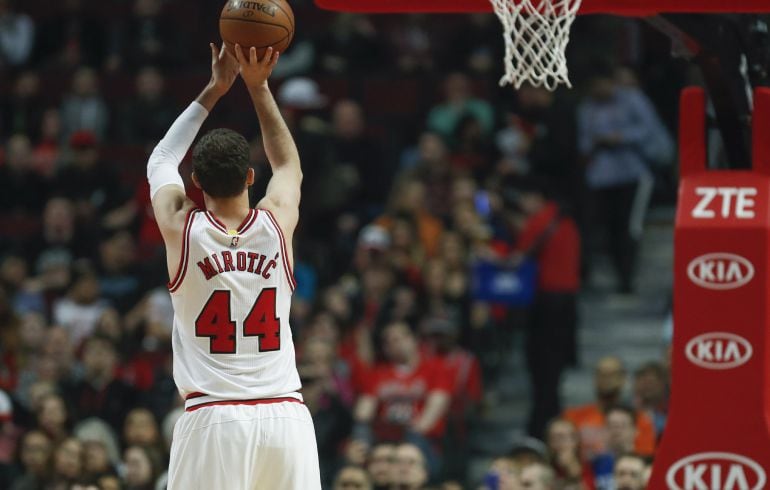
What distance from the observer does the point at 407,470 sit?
11.0 metres

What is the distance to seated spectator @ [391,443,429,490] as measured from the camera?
36.0 ft

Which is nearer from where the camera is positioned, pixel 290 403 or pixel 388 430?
pixel 290 403

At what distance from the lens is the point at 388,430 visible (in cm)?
1226

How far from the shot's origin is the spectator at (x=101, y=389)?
42.9 ft

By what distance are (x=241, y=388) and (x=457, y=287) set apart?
723cm

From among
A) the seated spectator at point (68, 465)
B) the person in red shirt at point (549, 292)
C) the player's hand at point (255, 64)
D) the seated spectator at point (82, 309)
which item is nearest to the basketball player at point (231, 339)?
the player's hand at point (255, 64)

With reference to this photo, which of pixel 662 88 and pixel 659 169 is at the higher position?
pixel 662 88

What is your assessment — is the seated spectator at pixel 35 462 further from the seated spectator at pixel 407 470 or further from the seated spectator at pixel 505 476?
the seated spectator at pixel 505 476

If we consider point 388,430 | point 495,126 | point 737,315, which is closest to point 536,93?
point 495,126

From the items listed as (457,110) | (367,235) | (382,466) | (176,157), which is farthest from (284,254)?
(457,110)

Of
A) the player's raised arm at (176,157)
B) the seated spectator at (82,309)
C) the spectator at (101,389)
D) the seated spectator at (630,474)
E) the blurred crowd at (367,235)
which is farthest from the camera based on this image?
the seated spectator at (82,309)

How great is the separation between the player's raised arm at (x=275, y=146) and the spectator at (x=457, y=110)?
9.26 metres

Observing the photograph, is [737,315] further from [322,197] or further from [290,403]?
[322,197]

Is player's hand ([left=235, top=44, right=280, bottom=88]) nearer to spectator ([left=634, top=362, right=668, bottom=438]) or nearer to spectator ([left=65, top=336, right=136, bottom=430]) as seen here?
spectator ([left=634, top=362, right=668, bottom=438])
